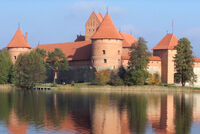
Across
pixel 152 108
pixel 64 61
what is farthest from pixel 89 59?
pixel 152 108

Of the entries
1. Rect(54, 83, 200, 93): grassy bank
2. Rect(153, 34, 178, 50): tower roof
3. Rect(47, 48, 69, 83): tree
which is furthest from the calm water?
Rect(47, 48, 69, 83): tree

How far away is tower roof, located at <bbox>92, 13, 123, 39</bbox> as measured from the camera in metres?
50.7

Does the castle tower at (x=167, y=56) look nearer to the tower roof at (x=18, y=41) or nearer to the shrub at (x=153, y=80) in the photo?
the shrub at (x=153, y=80)

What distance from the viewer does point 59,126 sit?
18875 millimetres

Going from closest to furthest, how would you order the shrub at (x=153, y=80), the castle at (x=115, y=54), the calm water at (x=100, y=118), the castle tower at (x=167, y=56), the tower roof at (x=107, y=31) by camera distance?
the calm water at (x=100, y=118)
the shrub at (x=153, y=80)
the tower roof at (x=107, y=31)
the castle at (x=115, y=54)
the castle tower at (x=167, y=56)

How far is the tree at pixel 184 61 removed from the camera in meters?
46.4

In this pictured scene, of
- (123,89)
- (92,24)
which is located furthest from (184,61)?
(92,24)

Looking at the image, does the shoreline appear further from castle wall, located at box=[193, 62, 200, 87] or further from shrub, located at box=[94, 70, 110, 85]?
castle wall, located at box=[193, 62, 200, 87]

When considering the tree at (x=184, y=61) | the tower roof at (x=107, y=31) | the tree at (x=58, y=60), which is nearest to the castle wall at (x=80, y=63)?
the tree at (x=58, y=60)

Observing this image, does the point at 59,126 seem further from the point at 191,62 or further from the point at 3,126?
the point at 191,62

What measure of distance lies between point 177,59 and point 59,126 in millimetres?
29873

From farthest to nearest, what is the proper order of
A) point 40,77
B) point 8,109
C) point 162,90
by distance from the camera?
point 40,77 → point 162,90 → point 8,109

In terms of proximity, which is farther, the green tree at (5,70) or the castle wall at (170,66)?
the castle wall at (170,66)

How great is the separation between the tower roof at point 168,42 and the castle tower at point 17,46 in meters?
18.9
